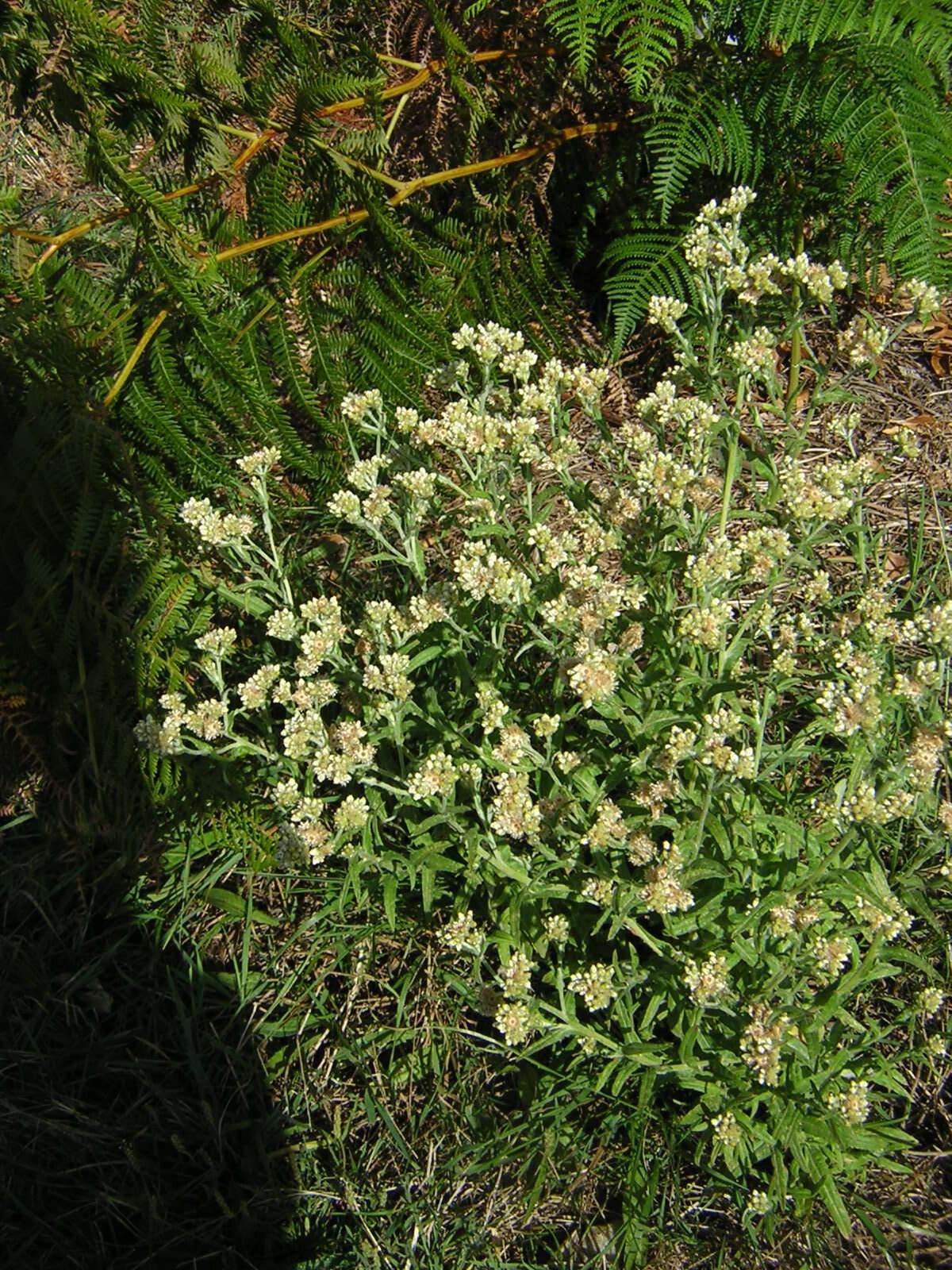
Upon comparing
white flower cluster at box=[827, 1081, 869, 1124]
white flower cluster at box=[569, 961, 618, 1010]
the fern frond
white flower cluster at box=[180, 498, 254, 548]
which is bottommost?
white flower cluster at box=[827, 1081, 869, 1124]

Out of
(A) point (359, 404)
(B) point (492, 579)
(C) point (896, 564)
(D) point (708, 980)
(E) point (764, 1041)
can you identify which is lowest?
(E) point (764, 1041)

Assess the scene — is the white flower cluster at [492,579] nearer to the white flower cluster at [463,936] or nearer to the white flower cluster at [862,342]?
the white flower cluster at [463,936]

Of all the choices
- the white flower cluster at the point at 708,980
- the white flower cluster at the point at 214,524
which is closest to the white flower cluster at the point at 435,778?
the white flower cluster at the point at 708,980

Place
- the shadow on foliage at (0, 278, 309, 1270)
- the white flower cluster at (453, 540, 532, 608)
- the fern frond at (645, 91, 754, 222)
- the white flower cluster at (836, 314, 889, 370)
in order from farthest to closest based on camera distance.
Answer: the fern frond at (645, 91, 754, 222) → the shadow on foliage at (0, 278, 309, 1270) → the white flower cluster at (836, 314, 889, 370) → the white flower cluster at (453, 540, 532, 608)

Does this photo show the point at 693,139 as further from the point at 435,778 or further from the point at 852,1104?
the point at 852,1104

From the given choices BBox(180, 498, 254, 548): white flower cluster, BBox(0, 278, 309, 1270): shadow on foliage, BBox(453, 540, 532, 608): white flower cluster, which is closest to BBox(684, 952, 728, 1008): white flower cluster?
BBox(453, 540, 532, 608): white flower cluster

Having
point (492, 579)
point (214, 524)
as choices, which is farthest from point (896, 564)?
point (214, 524)

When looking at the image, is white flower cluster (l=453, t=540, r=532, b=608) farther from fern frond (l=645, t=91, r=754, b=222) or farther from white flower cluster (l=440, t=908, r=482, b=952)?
fern frond (l=645, t=91, r=754, b=222)

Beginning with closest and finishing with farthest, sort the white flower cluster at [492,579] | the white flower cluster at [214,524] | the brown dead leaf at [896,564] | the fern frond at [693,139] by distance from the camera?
the white flower cluster at [492,579], the white flower cluster at [214,524], the fern frond at [693,139], the brown dead leaf at [896,564]

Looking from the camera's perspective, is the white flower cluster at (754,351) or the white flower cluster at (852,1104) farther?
the white flower cluster at (754,351)

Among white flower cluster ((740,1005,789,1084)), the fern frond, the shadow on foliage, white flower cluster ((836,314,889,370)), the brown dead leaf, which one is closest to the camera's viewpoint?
white flower cluster ((740,1005,789,1084))
